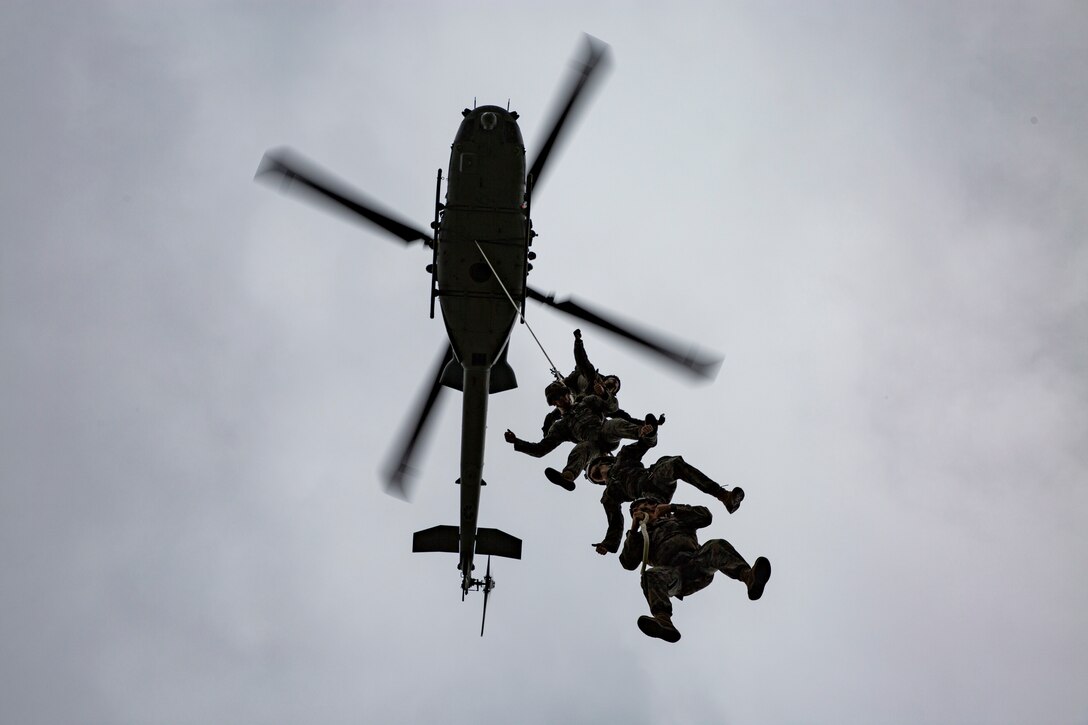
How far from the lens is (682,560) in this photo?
387 inches

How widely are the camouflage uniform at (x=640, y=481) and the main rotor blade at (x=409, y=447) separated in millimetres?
3317

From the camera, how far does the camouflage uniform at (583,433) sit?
1173cm

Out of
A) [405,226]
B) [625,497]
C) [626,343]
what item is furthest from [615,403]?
[405,226]

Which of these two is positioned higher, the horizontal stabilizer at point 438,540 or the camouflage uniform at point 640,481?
the horizontal stabilizer at point 438,540

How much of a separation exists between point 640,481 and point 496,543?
5609 millimetres

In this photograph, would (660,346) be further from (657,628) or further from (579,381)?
(657,628)

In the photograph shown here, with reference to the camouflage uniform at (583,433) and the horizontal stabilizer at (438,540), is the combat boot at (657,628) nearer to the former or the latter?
the camouflage uniform at (583,433)

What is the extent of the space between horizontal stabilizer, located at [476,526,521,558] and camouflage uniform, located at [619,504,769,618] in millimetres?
5998

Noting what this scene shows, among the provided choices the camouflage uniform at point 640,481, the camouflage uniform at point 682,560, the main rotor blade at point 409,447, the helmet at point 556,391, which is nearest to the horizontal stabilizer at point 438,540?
the main rotor blade at point 409,447

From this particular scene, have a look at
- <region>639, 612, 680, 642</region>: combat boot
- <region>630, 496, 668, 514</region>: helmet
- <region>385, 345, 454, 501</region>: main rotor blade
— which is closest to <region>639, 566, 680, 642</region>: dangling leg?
<region>639, 612, 680, 642</region>: combat boot

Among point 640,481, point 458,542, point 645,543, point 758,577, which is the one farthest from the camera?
point 458,542

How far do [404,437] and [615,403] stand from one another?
3326 millimetres

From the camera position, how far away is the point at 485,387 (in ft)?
43.0

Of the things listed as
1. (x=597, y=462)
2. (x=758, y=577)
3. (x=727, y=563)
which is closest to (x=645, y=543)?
(x=727, y=563)
